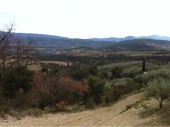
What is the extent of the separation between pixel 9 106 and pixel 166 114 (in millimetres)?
10974

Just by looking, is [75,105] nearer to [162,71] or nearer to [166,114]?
[162,71]

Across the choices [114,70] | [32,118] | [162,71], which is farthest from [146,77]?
[114,70]

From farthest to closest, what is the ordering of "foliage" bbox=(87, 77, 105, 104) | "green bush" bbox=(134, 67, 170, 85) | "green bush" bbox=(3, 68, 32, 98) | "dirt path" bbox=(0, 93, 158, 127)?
"foliage" bbox=(87, 77, 105, 104) → "green bush" bbox=(134, 67, 170, 85) → "green bush" bbox=(3, 68, 32, 98) → "dirt path" bbox=(0, 93, 158, 127)

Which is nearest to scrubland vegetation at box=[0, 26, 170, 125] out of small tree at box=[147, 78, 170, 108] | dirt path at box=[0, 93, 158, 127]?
small tree at box=[147, 78, 170, 108]

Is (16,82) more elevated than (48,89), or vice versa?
(16,82)

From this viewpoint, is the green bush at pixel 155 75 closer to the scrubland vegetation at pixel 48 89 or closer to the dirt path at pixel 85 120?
the scrubland vegetation at pixel 48 89

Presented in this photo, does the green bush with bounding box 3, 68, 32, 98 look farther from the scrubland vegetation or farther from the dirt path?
the dirt path

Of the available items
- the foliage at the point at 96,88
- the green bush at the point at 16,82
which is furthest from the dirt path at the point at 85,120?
the foliage at the point at 96,88

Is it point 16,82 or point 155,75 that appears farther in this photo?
point 155,75

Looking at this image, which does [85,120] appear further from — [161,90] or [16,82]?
[16,82]

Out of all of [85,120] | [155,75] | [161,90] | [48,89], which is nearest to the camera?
[161,90]

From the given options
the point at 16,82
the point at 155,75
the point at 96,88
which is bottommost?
the point at 96,88

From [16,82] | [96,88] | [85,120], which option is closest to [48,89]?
[16,82]

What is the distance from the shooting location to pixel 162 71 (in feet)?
118
